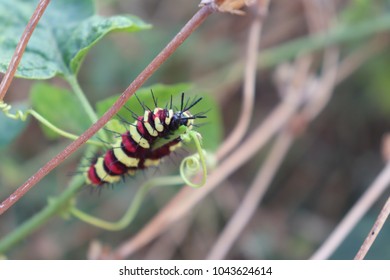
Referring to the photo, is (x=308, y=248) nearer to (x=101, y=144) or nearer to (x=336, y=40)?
(x=336, y=40)

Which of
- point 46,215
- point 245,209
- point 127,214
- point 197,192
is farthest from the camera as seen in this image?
point 245,209

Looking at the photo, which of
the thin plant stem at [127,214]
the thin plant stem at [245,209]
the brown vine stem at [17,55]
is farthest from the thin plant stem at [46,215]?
the thin plant stem at [245,209]

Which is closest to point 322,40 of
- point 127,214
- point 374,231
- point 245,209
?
point 245,209

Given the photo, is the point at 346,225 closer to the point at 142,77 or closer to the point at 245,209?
the point at 245,209

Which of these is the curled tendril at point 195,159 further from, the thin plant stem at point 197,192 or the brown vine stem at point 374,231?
the thin plant stem at point 197,192

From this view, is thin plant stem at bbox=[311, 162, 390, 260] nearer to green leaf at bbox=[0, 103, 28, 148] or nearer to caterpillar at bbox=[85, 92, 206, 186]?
caterpillar at bbox=[85, 92, 206, 186]
